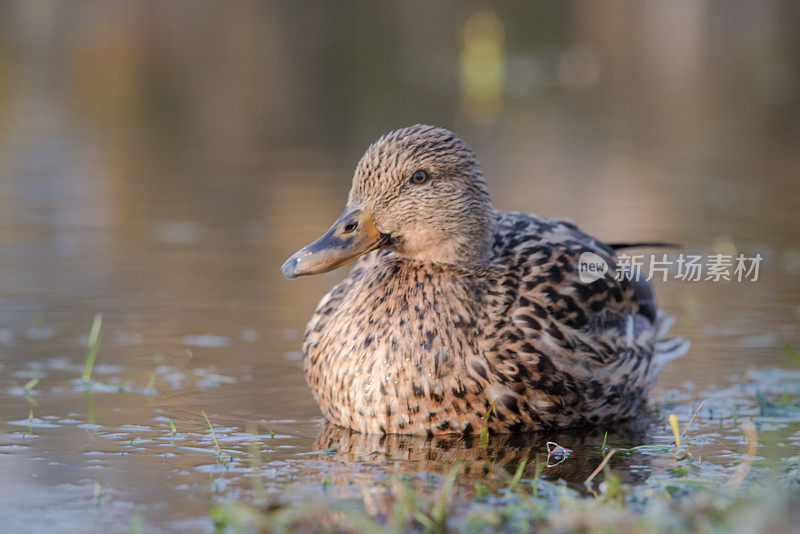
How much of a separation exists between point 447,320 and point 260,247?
4.45 metres

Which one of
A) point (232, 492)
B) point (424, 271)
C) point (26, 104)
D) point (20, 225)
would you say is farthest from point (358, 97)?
point (232, 492)

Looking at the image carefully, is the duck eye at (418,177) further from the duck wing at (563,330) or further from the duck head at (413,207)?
the duck wing at (563,330)

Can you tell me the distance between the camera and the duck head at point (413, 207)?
18.6 ft

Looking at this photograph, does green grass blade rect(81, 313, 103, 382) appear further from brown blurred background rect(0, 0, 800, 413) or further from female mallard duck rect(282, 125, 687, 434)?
female mallard duck rect(282, 125, 687, 434)

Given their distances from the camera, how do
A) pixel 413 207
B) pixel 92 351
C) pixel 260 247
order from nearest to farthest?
1. pixel 413 207
2. pixel 92 351
3. pixel 260 247

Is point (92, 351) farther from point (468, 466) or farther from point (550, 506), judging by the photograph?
point (550, 506)

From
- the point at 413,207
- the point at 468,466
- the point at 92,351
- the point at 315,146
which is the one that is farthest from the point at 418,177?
the point at 315,146

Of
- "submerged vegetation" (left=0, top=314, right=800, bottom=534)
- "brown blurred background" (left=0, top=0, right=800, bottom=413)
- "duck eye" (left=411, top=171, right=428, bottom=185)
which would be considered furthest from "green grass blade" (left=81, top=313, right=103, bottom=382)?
"duck eye" (left=411, top=171, right=428, bottom=185)

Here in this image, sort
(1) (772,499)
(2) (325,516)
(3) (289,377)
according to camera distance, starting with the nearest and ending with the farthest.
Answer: (1) (772,499)
(2) (325,516)
(3) (289,377)

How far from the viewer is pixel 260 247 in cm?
996

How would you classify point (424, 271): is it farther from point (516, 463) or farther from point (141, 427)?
point (141, 427)

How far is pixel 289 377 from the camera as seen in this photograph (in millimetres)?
6738

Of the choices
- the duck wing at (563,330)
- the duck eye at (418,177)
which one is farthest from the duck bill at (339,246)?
the duck wing at (563,330)

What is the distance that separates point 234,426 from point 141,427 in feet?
1.36
